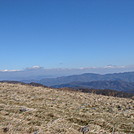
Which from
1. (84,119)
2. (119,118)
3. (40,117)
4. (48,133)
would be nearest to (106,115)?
(119,118)

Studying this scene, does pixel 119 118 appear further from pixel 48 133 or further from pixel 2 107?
pixel 2 107

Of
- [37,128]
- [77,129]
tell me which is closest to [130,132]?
[77,129]

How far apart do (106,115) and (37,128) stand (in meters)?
6.37

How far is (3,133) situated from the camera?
10.6 m

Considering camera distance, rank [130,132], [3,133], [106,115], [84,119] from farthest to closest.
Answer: [106,115] → [84,119] → [130,132] → [3,133]

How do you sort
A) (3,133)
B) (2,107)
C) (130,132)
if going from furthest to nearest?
(2,107), (130,132), (3,133)

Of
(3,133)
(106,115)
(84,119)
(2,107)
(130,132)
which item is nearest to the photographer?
(3,133)

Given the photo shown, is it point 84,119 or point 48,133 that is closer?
point 48,133

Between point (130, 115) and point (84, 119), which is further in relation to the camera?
point (130, 115)

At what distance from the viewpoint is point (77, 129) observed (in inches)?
464

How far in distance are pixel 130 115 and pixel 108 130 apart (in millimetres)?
4880

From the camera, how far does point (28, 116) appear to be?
14062 mm

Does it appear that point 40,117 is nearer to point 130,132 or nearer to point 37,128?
point 37,128

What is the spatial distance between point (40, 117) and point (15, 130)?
305 cm
